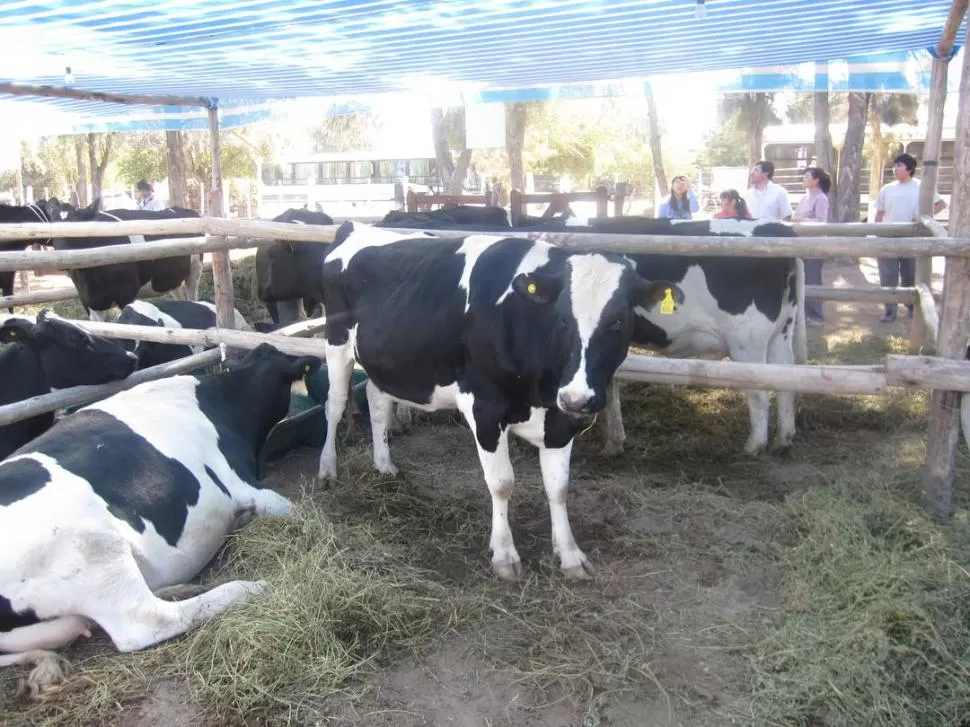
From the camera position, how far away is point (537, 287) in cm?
368

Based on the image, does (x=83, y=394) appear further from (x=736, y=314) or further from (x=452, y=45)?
(x=736, y=314)

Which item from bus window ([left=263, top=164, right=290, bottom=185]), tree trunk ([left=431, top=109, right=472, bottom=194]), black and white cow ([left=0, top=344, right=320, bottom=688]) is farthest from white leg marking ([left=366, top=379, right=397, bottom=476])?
bus window ([left=263, top=164, right=290, bottom=185])

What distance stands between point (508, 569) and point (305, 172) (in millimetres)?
39593

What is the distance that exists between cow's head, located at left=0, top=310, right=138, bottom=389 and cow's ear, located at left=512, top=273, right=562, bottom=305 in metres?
2.83

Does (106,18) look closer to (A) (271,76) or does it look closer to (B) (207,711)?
(A) (271,76)

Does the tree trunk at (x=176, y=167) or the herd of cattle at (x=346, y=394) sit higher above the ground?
the tree trunk at (x=176, y=167)

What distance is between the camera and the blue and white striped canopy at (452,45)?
5312 mm

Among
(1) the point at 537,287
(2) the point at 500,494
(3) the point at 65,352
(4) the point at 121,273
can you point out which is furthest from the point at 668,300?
(4) the point at 121,273

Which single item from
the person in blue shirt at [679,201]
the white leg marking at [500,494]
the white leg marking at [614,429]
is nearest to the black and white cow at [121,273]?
the white leg marking at [614,429]

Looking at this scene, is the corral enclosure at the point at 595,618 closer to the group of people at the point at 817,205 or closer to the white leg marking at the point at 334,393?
the white leg marking at the point at 334,393

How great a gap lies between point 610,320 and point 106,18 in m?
3.89

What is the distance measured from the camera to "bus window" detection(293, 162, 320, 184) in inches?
1583

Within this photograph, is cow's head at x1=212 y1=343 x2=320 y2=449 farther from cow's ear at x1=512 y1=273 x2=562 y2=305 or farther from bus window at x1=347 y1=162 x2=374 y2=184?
bus window at x1=347 y1=162 x2=374 y2=184

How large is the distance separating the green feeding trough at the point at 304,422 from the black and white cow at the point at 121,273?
322 cm
